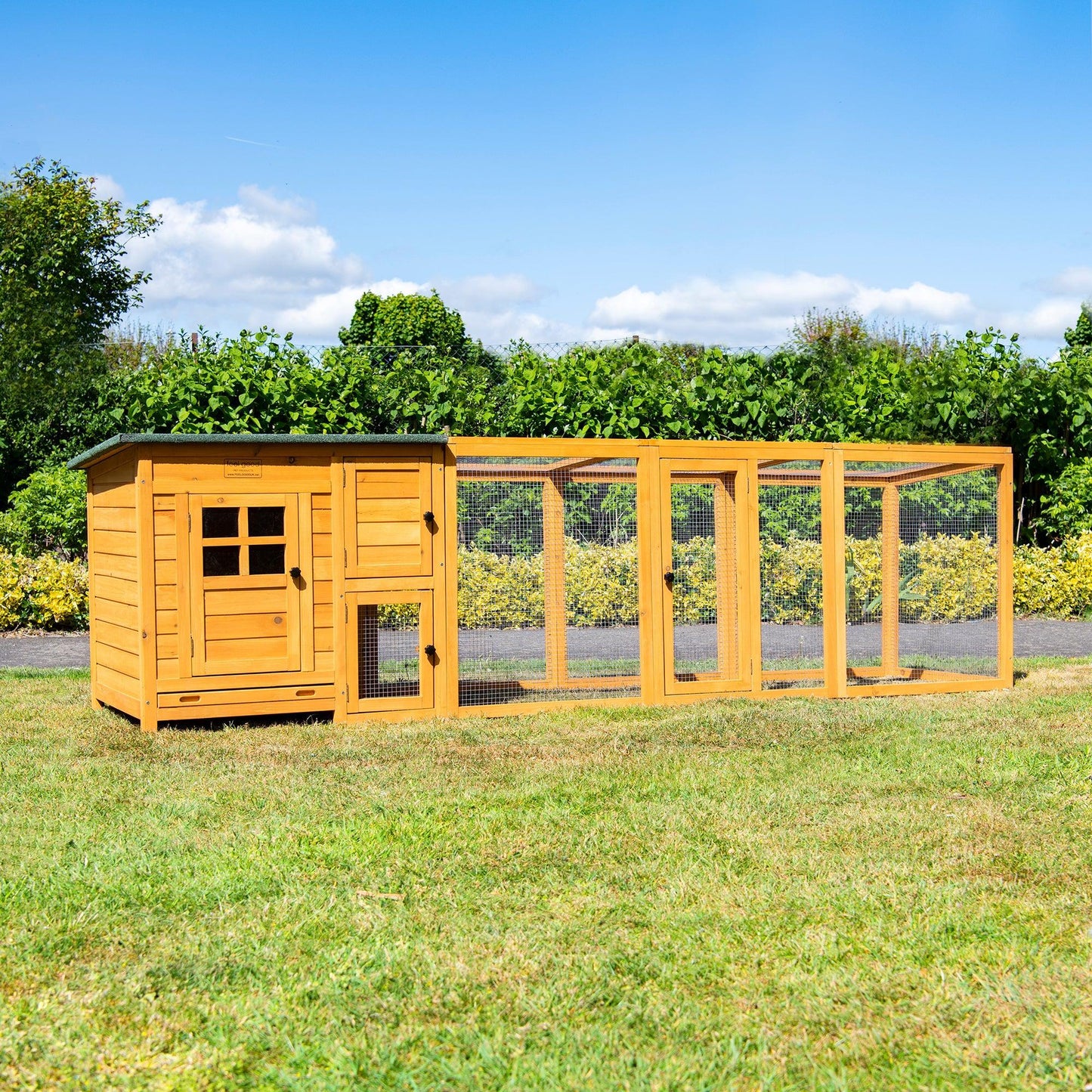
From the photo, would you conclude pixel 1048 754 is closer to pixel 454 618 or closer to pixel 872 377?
pixel 454 618

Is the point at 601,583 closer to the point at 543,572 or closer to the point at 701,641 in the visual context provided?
the point at 543,572

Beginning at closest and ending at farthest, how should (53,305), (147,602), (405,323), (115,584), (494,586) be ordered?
(147,602)
(115,584)
(494,586)
(53,305)
(405,323)

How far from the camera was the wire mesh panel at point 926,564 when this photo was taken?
9.25 metres

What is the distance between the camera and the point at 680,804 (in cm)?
557

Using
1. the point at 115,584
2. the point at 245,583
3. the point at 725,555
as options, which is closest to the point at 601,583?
the point at 725,555

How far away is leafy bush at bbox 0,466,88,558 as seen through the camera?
1528 centimetres

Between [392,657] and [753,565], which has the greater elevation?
[753,565]

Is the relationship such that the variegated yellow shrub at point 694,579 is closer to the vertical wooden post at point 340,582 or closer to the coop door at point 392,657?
the coop door at point 392,657

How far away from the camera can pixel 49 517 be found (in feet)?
50.5

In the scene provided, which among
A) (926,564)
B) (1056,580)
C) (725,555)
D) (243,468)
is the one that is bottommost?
(1056,580)

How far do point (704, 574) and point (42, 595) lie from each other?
27.9 feet

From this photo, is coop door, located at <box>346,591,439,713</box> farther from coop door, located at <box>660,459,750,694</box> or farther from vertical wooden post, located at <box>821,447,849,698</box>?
vertical wooden post, located at <box>821,447,849,698</box>

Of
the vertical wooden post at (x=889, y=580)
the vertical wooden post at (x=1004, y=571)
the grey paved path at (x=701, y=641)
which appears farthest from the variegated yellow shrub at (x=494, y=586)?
the vertical wooden post at (x=1004, y=571)

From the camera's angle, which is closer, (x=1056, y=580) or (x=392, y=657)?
(x=392, y=657)
